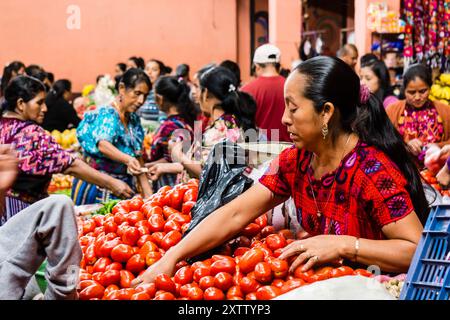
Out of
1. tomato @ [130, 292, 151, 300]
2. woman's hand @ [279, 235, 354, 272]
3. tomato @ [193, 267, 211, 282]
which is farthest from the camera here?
tomato @ [193, 267, 211, 282]

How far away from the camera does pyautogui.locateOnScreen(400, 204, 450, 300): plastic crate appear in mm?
1847

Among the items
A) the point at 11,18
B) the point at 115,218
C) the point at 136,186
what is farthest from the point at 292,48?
the point at 115,218

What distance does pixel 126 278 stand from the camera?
2467 mm

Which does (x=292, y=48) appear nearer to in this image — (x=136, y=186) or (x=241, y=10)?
(x=241, y=10)

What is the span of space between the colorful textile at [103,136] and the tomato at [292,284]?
111 inches

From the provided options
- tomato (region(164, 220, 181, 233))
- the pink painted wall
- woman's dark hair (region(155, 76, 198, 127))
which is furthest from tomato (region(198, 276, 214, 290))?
the pink painted wall

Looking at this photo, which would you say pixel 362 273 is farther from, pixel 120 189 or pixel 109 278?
pixel 120 189

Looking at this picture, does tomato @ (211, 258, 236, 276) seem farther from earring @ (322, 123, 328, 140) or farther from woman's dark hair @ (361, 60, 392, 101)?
woman's dark hair @ (361, 60, 392, 101)

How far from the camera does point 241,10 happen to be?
14.2 meters

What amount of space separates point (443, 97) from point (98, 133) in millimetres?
4083

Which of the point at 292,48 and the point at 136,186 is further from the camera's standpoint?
the point at 292,48

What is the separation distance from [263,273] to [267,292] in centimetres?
9

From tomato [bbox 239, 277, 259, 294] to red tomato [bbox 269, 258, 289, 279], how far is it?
0.07 meters

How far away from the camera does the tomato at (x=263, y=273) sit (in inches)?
88.0
